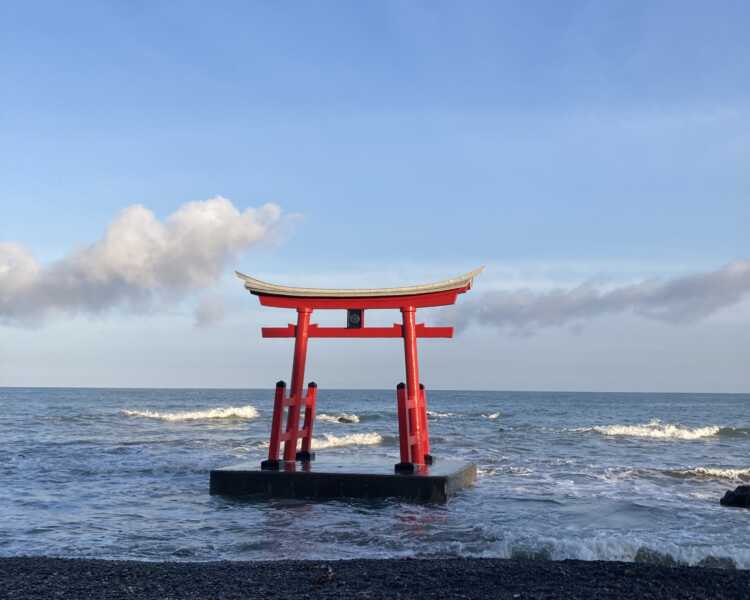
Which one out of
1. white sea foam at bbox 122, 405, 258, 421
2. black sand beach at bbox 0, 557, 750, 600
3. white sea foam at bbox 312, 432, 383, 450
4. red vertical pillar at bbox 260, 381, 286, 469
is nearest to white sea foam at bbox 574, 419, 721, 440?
white sea foam at bbox 312, 432, 383, 450

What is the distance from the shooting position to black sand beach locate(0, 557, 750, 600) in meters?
7.21

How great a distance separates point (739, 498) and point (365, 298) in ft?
26.3

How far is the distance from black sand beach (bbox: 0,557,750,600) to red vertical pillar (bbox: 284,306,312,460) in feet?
21.9

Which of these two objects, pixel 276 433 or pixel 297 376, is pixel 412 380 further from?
pixel 276 433

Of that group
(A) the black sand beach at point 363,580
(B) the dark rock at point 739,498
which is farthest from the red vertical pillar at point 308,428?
(B) the dark rock at point 739,498

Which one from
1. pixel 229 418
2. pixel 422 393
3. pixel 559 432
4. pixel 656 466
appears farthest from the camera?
pixel 229 418

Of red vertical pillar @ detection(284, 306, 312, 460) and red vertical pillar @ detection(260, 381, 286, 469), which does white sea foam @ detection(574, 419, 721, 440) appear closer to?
red vertical pillar @ detection(284, 306, 312, 460)

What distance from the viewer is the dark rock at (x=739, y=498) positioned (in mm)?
14675

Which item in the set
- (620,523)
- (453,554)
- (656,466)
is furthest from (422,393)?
(656,466)

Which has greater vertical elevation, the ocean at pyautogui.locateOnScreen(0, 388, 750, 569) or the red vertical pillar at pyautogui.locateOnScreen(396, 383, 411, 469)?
the red vertical pillar at pyautogui.locateOnScreen(396, 383, 411, 469)

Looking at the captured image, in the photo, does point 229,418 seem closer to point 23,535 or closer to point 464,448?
point 464,448

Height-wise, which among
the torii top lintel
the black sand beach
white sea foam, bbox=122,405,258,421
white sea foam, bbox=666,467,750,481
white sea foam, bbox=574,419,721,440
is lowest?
the black sand beach

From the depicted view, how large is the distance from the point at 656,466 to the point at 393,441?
12182mm

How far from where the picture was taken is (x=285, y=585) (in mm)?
7570
